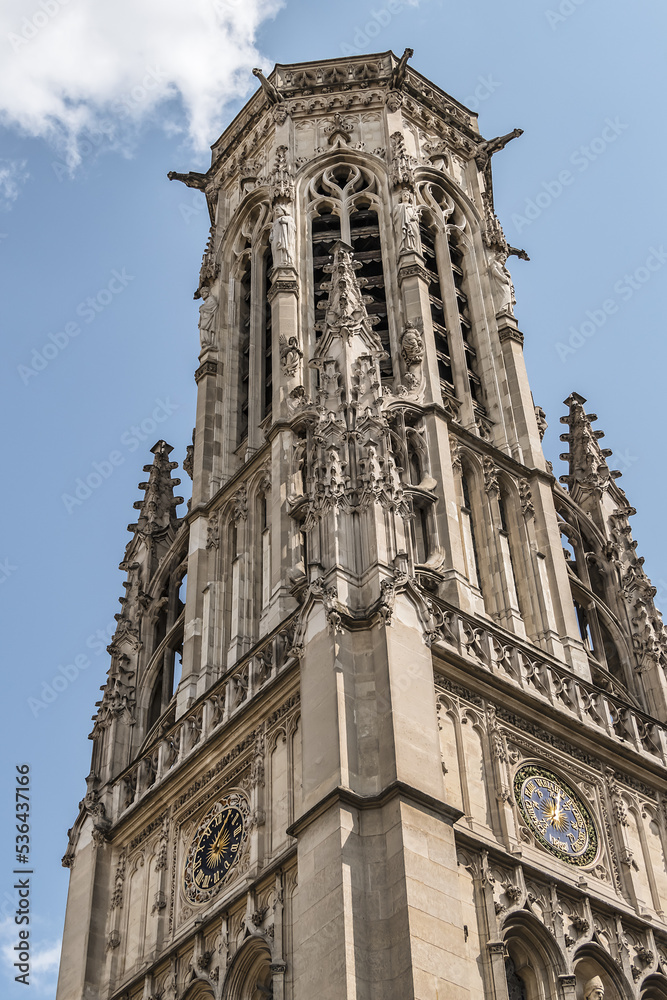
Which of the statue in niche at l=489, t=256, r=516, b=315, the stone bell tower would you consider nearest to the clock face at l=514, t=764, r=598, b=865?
the stone bell tower

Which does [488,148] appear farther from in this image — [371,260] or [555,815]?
[555,815]

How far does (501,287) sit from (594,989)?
20989 mm

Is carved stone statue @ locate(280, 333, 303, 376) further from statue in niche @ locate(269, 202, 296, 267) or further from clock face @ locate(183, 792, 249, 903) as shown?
clock face @ locate(183, 792, 249, 903)

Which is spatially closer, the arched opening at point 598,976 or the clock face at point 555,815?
the arched opening at point 598,976

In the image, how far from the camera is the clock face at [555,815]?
29.8 metres

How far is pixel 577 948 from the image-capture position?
2797 centimetres

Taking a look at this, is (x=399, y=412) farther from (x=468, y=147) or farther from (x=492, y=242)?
(x=468, y=147)

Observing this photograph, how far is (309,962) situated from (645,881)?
8.84 metres

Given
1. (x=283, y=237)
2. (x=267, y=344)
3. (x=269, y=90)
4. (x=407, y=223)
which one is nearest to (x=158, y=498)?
(x=267, y=344)

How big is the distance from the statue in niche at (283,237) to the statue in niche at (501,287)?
549 cm

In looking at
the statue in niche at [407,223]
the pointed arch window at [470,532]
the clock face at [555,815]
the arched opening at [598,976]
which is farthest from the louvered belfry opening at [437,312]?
the arched opening at [598,976]

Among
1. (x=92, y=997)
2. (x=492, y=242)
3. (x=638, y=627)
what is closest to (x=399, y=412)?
(x=638, y=627)

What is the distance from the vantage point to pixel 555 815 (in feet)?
99.5

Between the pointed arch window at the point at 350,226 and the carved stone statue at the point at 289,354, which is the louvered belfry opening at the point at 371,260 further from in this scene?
the carved stone statue at the point at 289,354
